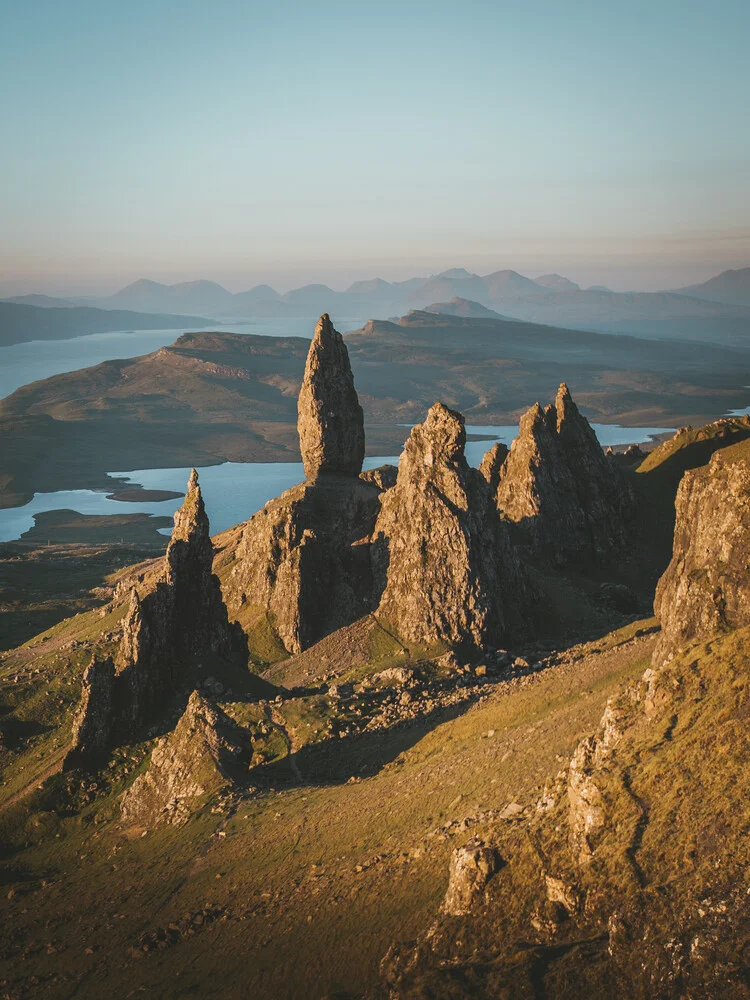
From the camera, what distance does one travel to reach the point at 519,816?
29.8 meters

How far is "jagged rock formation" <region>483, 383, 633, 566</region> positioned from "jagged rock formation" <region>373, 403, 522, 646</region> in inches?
682

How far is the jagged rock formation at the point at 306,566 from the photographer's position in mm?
72312

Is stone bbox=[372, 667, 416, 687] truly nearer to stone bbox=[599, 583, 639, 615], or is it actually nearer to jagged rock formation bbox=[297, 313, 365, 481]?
stone bbox=[599, 583, 639, 615]

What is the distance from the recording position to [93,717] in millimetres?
48031

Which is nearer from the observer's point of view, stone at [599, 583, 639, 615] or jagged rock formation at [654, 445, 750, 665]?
jagged rock formation at [654, 445, 750, 665]

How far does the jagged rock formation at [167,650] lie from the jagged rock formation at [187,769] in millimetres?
3421

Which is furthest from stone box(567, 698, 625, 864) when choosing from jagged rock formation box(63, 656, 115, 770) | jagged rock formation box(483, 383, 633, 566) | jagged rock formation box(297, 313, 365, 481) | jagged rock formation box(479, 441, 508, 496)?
jagged rock formation box(479, 441, 508, 496)

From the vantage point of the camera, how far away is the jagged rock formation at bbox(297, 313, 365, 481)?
A: 85.9 m

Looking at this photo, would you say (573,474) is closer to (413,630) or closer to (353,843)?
(413,630)

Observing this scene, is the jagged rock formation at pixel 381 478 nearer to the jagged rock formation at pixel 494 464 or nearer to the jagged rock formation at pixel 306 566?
the jagged rock formation at pixel 306 566

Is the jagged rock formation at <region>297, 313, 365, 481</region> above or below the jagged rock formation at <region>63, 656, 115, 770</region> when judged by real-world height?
above

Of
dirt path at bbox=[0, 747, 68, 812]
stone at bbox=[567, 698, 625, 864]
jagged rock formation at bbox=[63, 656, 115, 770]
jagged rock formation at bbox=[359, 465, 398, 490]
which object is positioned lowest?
dirt path at bbox=[0, 747, 68, 812]

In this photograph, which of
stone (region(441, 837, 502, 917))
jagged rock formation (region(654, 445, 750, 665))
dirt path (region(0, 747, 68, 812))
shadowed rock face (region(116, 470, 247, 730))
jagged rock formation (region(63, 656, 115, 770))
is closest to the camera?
stone (region(441, 837, 502, 917))

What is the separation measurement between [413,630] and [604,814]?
4196 cm
